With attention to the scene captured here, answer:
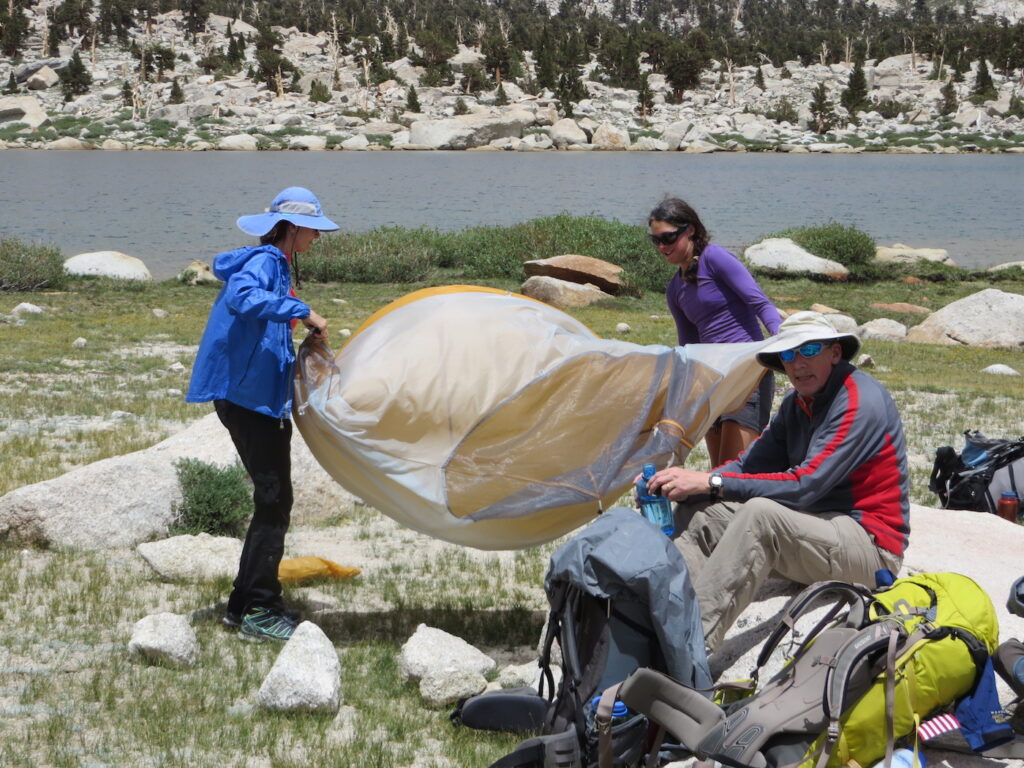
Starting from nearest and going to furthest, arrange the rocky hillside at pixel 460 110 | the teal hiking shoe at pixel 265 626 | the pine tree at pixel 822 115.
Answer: the teal hiking shoe at pixel 265 626
the rocky hillside at pixel 460 110
the pine tree at pixel 822 115

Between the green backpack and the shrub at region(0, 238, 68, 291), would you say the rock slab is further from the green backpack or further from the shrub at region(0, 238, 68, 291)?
the green backpack

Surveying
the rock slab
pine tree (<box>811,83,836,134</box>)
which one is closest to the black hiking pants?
the rock slab

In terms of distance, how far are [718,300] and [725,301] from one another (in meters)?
0.04

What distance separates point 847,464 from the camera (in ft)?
15.9

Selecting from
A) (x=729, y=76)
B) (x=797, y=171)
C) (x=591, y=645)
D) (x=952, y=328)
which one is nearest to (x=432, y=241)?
(x=952, y=328)

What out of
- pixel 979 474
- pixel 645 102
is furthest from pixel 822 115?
pixel 979 474

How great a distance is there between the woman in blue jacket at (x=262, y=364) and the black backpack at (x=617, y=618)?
1.91 m

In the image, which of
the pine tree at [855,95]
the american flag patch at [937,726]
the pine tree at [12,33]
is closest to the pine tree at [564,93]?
the pine tree at [855,95]

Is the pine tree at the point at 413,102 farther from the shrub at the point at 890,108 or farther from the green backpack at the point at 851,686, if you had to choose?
the green backpack at the point at 851,686

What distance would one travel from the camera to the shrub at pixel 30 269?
23.5 m

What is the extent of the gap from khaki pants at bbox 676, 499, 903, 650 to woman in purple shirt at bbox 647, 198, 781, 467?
151 cm

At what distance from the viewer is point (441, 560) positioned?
7.77m

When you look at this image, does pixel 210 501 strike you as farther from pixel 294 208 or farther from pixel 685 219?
pixel 685 219

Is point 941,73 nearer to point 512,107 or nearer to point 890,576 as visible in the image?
point 512,107
